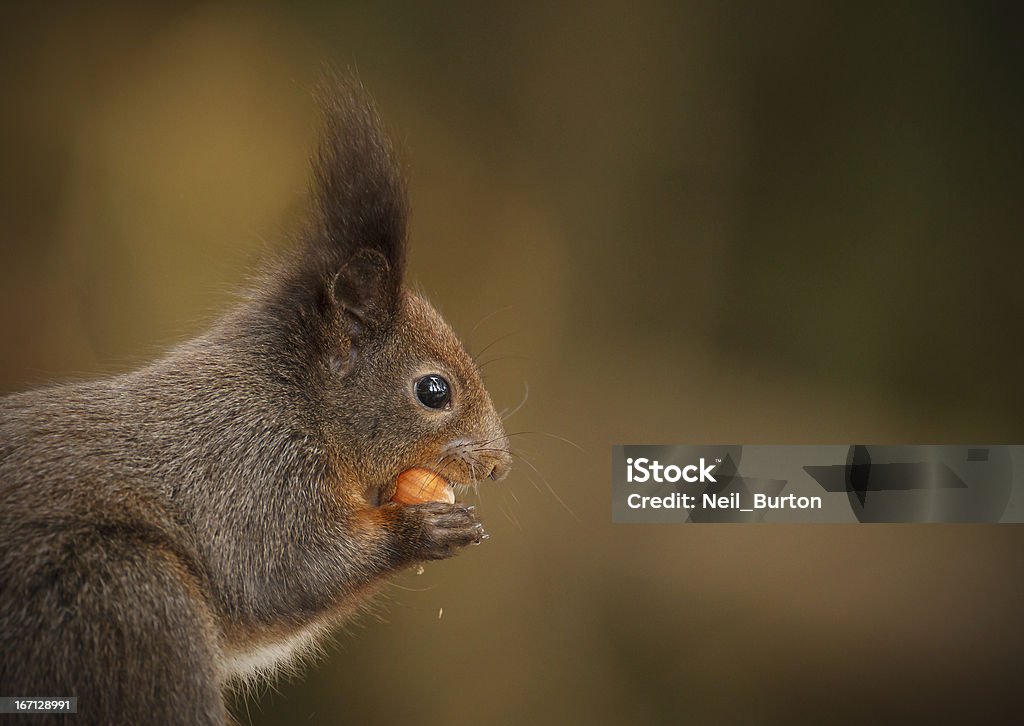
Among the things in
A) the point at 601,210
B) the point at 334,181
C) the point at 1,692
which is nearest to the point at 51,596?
the point at 1,692

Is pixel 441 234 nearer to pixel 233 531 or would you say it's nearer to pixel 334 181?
pixel 334 181

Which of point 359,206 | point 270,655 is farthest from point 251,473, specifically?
point 359,206

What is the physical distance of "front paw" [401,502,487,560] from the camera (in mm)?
1741

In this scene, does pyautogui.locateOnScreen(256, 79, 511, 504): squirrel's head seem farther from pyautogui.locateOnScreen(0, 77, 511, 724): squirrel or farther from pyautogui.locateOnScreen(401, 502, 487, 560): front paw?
pyautogui.locateOnScreen(401, 502, 487, 560): front paw

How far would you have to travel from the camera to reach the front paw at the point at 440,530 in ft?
5.71

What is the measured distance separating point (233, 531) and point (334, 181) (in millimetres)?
616

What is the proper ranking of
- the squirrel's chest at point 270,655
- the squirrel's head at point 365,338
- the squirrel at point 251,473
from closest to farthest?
1. the squirrel at point 251,473
2. the squirrel's chest at point 270,655
3. the squirrel's head at point 365,338

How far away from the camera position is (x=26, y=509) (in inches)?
58.4

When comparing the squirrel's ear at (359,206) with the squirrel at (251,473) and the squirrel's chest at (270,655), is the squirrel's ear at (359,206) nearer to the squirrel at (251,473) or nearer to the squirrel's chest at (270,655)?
the squirrel at (251,473)

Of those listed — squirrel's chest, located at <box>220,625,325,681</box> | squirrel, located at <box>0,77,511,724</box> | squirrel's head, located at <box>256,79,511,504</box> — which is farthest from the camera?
squirrel's head, located at <box>256,79,511,504</box>

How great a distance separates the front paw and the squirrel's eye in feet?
0.62

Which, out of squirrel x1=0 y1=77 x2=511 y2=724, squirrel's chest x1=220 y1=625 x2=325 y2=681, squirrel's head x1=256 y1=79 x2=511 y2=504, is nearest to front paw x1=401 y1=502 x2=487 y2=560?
squirrel x1=0 y1=77 x2=511 y2=724

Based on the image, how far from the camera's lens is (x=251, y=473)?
1.68 meters

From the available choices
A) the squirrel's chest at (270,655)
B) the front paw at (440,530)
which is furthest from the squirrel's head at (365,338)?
the squirrel's chest at (270,655)
